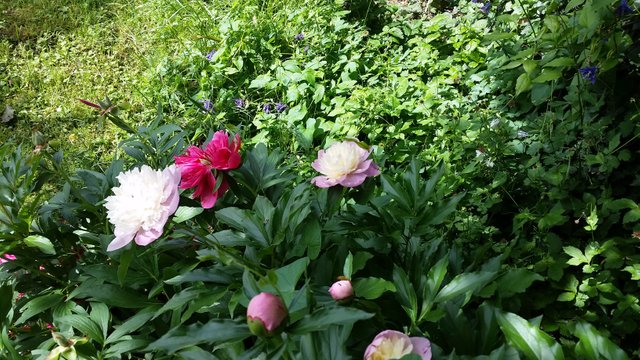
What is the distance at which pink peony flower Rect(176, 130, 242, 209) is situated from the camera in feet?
3.85

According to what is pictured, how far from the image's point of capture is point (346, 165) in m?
1.12

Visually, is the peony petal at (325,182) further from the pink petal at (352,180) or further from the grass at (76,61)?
the grass at (76,61)

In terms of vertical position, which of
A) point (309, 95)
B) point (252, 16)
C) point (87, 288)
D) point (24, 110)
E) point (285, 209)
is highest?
point (285, 209)

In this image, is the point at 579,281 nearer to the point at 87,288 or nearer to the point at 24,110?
the point at 87,288

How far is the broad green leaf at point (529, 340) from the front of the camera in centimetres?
90

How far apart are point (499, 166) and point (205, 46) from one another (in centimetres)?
210

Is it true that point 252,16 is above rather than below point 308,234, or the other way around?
below

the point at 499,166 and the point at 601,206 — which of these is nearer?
the point at 601,206

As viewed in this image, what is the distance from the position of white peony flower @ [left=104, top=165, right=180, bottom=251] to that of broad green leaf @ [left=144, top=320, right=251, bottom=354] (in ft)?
0.73

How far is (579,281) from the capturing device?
5.77ft

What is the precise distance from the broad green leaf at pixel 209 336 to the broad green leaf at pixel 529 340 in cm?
45

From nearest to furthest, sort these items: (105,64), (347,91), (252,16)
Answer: (347,91)
(252,16)
(105,64)

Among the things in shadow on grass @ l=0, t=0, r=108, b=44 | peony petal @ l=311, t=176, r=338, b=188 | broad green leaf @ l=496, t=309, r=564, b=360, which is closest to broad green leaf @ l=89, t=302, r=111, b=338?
peony petal @ l=311, t=176, r=338, b=188

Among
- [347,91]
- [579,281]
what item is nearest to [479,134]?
[579,281]
